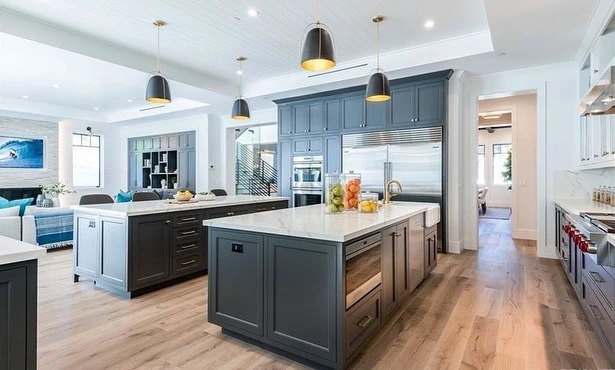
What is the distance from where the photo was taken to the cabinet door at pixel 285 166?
685 cm

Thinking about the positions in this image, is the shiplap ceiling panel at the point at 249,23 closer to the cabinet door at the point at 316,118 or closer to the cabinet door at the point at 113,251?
the cabinet door at the point at 316,118

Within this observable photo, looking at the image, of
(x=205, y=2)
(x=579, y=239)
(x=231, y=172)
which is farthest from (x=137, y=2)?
(x=231, y=172)

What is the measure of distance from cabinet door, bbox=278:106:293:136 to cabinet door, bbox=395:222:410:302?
4.24 m

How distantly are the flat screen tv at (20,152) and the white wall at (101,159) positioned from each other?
19.7 inches

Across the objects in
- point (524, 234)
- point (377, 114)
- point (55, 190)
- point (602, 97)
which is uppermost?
point (377, 114)

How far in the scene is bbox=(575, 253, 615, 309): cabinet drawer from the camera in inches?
78.4

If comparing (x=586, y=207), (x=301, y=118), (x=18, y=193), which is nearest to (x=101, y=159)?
(x=18, y=193)

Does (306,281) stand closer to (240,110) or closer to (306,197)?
(240,110)

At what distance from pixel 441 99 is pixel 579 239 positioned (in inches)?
127

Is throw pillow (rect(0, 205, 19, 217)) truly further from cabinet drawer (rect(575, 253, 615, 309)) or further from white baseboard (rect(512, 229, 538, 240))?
white baseboard (rect(512, 229, 538, 240))

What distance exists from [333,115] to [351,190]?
131 inches

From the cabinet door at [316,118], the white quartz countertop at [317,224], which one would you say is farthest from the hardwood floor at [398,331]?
the cabinet door at [316,118]

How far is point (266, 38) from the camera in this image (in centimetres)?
460

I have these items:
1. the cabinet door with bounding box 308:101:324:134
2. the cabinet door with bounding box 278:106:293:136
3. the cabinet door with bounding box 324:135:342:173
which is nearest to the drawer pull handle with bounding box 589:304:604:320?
the cabinet door with bounding box 324:135:342:173
